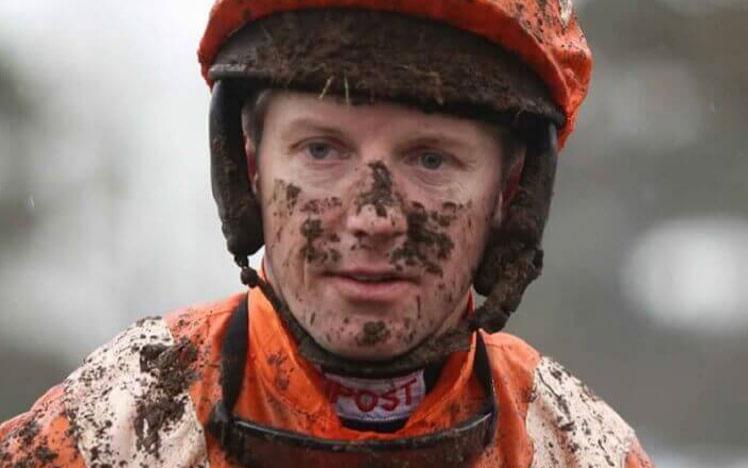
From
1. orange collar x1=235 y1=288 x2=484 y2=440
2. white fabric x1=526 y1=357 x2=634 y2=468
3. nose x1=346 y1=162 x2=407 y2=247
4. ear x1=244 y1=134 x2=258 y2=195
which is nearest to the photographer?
nose x1=346 y1=162 x2=407 y2=247

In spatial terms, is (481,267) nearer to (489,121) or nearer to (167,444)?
(489,121)

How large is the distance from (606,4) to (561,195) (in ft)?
10.6

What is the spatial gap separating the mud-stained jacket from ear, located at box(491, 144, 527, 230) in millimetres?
343

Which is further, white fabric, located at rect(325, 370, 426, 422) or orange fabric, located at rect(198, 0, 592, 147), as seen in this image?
white fabric, located at rect(325, 370, 426, 422)

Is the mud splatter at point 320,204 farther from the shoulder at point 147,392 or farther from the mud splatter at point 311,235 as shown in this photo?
the shoulder at point 147,392

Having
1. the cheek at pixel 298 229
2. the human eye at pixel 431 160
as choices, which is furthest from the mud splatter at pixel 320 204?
the human eye at pixel 431 160

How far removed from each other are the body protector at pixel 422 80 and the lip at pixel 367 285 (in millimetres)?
189

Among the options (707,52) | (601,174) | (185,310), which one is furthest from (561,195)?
(185,310)

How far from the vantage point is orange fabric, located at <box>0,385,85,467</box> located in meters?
4.78

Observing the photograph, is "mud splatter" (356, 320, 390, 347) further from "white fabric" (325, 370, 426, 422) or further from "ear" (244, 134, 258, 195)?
"ear" (244, 134, 258, 195)

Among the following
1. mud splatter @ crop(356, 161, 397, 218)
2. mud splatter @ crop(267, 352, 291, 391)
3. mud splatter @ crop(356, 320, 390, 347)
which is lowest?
mud splatter @ crop(267, 352, 291, 391)

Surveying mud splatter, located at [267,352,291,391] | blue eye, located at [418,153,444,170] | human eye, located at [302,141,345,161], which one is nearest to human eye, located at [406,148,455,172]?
blue eye, located at [418,153,444,170]

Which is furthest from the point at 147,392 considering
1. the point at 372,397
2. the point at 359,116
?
the point at 359,116

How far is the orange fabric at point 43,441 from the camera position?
478 cm
